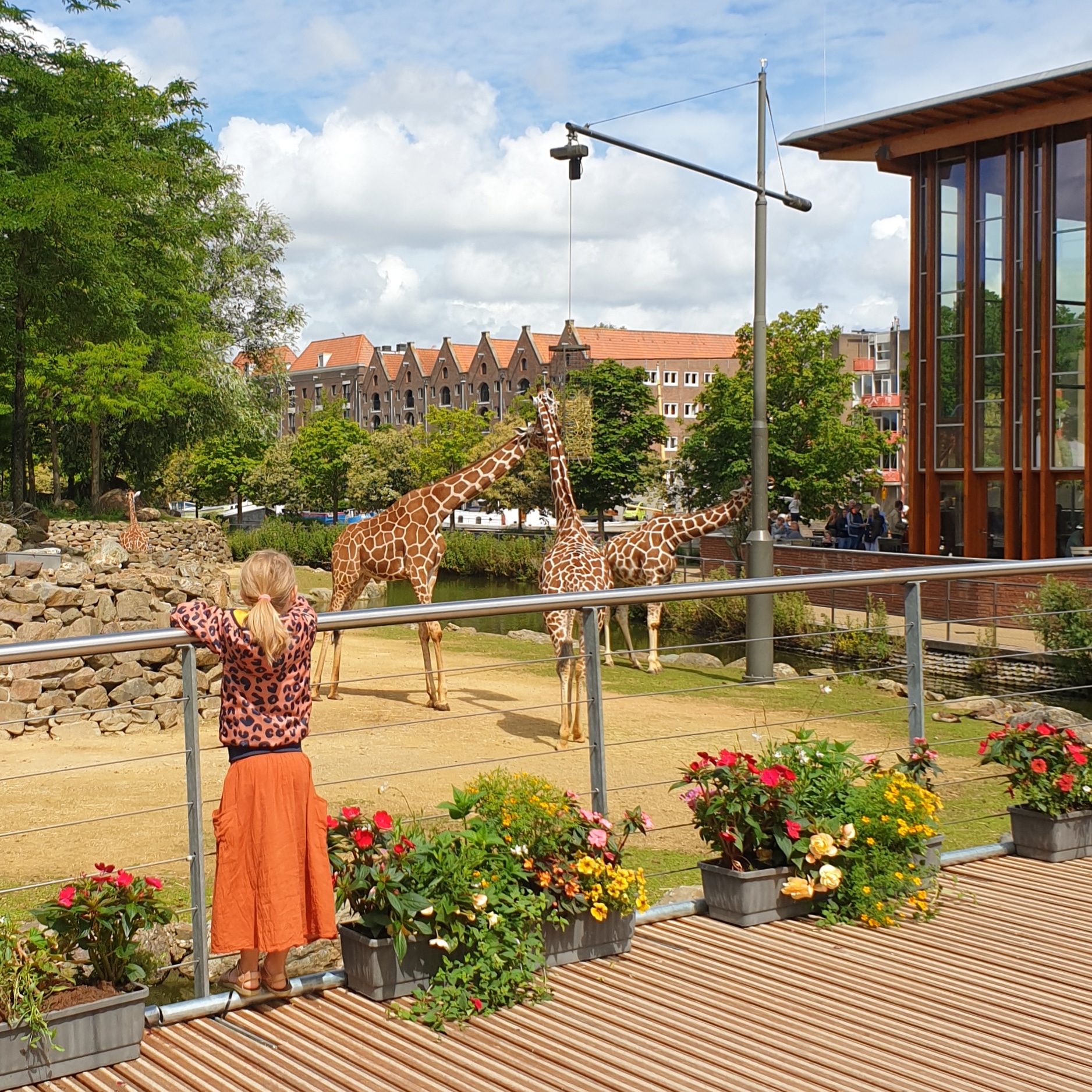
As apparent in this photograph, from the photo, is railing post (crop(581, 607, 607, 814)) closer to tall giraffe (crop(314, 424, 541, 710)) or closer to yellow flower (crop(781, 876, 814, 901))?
yellow flower (crop(781, 876, 814, 901))

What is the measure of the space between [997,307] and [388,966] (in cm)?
3039

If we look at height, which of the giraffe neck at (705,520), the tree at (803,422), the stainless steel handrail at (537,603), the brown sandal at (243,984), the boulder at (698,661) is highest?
the tree at (803,422)

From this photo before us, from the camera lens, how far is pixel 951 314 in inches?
1304

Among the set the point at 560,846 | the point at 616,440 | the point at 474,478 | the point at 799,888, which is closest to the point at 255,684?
the point at 560,846

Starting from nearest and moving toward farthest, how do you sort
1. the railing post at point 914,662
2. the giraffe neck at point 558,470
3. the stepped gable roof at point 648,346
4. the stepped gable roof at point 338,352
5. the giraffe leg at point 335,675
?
the railing post at point 914,662
the giraffe leg at point 335,675
the giraffe neck at point 558,470
the stepped gable roof at point 648,346
the stepped gable roof at point 338,352

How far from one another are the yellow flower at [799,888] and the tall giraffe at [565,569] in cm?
625

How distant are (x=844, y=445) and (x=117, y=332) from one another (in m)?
21.8

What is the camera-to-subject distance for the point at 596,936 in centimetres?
518

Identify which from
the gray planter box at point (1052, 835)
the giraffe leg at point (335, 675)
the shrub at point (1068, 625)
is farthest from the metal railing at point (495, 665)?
the shrub at point (1068, 625)

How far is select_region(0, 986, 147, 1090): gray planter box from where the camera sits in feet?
13.1

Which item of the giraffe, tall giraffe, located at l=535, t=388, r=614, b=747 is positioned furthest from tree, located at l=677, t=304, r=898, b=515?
tall giraffe, located at l=535, t=388, r=614, b=747

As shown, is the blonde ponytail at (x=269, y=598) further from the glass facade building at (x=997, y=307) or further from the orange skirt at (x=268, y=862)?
the glass facade building at (x=997, y=307)

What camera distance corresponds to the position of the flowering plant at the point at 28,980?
399 cm

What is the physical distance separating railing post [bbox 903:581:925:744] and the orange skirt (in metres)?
3.10
